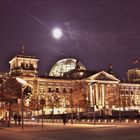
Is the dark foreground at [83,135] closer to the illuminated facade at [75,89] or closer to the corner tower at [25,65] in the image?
the illuminated facade at [75,89]

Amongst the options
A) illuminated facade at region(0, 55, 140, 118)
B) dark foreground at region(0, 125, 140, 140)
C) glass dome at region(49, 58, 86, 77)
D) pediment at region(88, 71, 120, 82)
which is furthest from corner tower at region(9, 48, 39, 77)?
dark foreground at region(0, 125, 140, 140)

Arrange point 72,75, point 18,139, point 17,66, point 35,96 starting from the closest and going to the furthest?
point 18,139 → point 35,96 → point 17,66 → point 72,75

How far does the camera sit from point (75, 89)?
162 m

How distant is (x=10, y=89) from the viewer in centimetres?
7625

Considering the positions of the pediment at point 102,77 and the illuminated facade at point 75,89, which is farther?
the pediment at point 102,77

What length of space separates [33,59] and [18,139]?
132 metres

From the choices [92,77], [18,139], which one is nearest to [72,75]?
[92,77]

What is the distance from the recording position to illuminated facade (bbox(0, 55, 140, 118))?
497 feet

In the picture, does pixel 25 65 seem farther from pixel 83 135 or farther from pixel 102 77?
pixel 83 135

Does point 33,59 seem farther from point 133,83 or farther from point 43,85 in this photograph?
point 133,83

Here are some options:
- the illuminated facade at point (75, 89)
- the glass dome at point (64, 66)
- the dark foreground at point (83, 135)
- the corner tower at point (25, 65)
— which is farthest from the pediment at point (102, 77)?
the dark foreground at point (83, 135)

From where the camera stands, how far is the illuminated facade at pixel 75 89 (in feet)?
497

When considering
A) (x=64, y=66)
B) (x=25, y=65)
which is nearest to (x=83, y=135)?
(x=25, y=65)

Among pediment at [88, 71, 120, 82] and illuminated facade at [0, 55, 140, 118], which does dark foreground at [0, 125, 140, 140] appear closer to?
illuminated facade at [0, 55, 140, 118]
